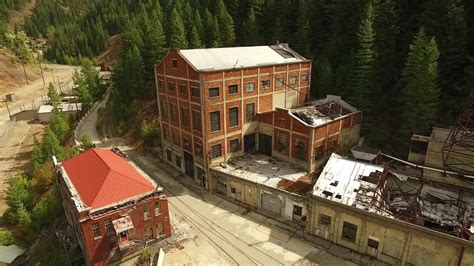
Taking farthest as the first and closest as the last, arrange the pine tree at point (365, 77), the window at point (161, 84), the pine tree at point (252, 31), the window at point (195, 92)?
the pine tree at point (252, 31) → the window at point (161, 84) → the pine tree at point (365, 77) → the window at point (195, 92)

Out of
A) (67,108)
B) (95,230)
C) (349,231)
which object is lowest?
(349,231)

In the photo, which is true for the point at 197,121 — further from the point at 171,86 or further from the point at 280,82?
the point at 280,82

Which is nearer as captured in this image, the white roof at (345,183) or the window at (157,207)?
the white roof at (345,183)

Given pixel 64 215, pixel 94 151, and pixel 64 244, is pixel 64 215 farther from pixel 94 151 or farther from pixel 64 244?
pixel 94 151

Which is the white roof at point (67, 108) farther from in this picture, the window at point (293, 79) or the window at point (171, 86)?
the window at point (293, 79)

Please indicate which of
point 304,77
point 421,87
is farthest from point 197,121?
point 421,87

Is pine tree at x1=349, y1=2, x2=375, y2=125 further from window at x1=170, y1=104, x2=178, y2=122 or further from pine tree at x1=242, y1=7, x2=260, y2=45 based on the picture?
window at x1=170, y1=104, x2=178, y2=122

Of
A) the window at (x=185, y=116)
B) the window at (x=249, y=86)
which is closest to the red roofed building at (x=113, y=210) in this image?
the window at (x=185, y=116)
